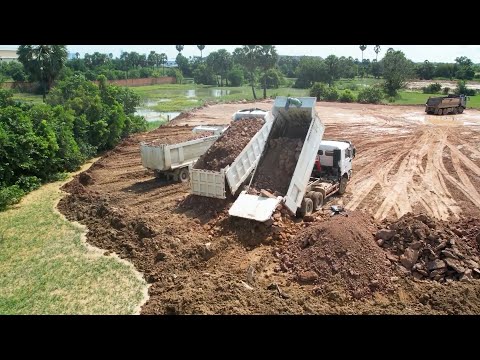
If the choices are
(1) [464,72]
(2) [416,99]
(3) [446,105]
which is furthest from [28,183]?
(1) [464,72]

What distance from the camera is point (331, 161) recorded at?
16.0 meters

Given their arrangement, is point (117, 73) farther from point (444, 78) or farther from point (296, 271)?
point (296, 271)

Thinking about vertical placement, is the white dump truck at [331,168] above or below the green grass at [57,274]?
above

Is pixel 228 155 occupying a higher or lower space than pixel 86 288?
higher

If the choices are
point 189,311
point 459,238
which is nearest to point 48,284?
point 189,311

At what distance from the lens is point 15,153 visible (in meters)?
17.5

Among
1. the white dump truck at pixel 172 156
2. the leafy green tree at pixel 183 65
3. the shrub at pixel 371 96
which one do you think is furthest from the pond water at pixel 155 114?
the leafy green tree at pixel 183 65

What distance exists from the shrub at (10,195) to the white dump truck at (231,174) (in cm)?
737

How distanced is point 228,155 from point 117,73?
238 ft

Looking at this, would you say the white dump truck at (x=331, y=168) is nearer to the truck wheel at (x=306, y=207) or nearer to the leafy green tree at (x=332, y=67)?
the truck wheel at (x=306, y=207)

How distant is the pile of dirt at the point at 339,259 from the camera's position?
31.5 feet

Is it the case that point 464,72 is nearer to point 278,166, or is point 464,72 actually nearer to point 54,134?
point 278,166

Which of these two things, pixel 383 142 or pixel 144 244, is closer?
pixel 144 244

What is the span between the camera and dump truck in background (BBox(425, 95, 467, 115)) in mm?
37700
